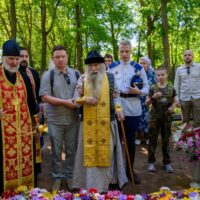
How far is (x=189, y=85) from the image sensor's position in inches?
317

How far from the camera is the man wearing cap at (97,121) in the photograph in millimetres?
4758

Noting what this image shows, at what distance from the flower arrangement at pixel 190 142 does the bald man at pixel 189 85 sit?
2784 millimetres

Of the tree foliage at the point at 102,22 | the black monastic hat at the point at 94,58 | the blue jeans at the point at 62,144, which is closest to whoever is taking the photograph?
the black monastic hat at the point at 94,58

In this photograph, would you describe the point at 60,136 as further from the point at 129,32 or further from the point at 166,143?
the point at 129,32

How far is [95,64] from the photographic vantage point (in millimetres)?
4742

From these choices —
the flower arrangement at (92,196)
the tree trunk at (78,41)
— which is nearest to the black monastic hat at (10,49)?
the flower arrangement at (92,196)

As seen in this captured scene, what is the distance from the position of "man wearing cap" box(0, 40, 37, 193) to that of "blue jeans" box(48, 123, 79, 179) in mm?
606

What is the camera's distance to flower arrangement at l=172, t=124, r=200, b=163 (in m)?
5.05

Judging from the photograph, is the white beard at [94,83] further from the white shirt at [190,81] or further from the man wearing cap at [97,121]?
the white shirt at [190,81]

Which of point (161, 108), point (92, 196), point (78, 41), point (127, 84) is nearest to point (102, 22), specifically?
point (78, 41)

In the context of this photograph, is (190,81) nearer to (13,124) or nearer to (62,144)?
(62,144)

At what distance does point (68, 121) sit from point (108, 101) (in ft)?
2.40

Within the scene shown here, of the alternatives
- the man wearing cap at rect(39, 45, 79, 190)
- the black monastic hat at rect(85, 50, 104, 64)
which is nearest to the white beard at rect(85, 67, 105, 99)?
the black monastic hat at rect(85, 50, 104, 64)

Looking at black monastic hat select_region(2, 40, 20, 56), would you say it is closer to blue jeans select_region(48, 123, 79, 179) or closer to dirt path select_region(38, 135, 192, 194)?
blue jeans select_region(48, 123, 79, 179)
